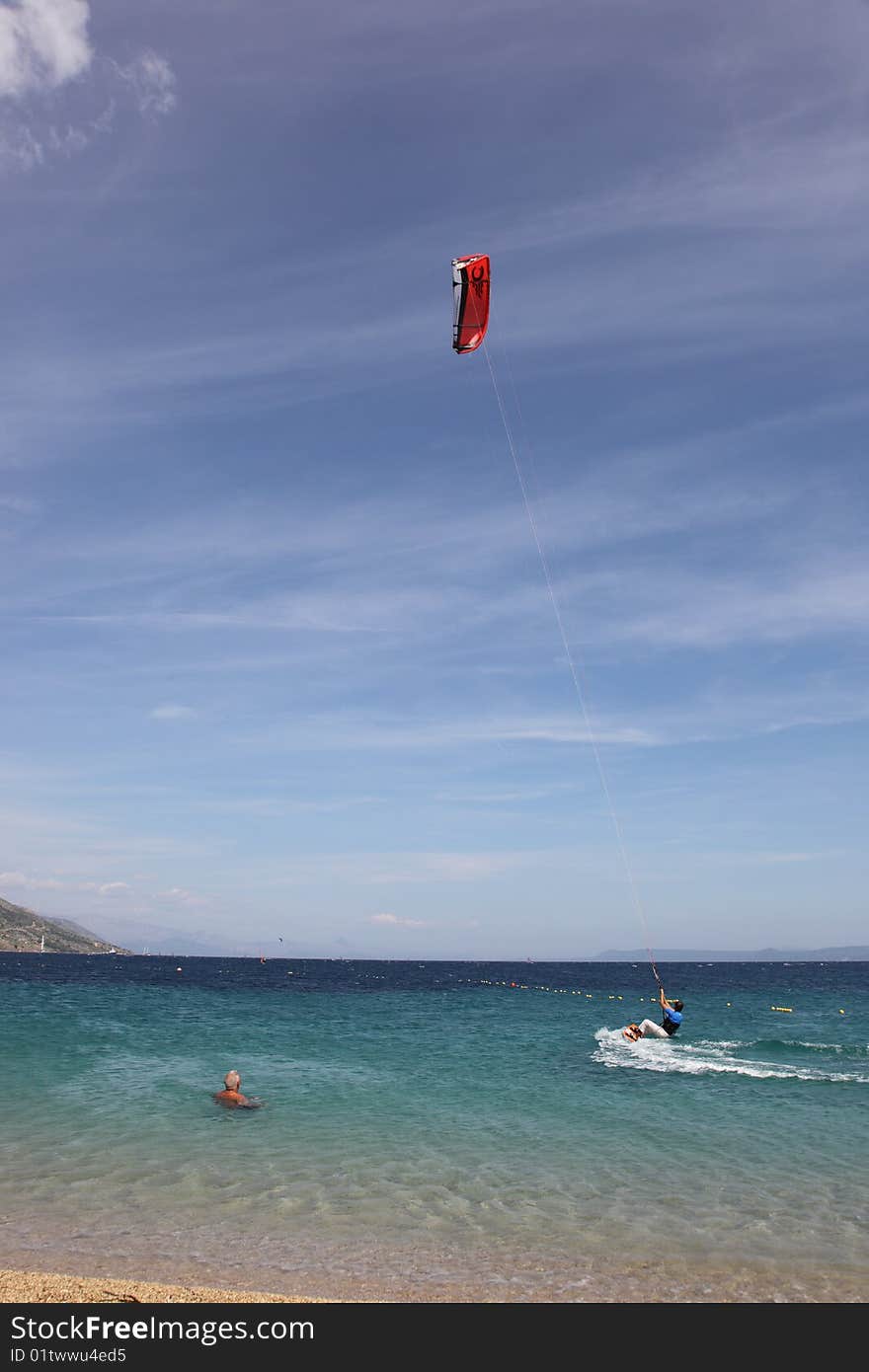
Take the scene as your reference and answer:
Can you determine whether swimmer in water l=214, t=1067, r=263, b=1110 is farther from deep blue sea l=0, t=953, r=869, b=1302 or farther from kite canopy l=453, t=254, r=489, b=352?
kite canopy l=453, t=254, r=489, b=352

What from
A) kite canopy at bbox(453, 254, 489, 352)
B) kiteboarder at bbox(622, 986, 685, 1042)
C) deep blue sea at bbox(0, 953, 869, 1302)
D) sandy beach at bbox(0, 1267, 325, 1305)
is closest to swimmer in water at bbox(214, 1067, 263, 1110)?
deep blue sea at bbox(0, 953, 869, 1302)

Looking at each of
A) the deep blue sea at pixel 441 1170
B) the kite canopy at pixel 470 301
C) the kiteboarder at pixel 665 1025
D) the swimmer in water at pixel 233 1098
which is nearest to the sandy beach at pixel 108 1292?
the deep blue sea at pixel 441 1170

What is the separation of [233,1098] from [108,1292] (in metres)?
11.7

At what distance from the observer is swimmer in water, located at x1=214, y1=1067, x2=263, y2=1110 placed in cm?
2108

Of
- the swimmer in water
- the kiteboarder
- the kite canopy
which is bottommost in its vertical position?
the kiteboarder

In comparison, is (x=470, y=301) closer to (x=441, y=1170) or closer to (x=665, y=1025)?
(x=441, y=1170)

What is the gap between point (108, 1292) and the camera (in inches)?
394

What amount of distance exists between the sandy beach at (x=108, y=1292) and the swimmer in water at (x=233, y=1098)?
10.6m

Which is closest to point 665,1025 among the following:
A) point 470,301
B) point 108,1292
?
point 108,1292

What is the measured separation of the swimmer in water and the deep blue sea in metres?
0.36

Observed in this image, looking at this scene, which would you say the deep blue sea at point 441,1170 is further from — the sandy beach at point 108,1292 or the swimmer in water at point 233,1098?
the sandy beach at point 108,1292

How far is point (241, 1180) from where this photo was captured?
50.0 ft

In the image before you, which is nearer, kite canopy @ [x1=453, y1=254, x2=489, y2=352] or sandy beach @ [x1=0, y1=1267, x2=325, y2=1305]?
sandy beach @ [x1=0, y1=1267, x2=325, y2=1305]
